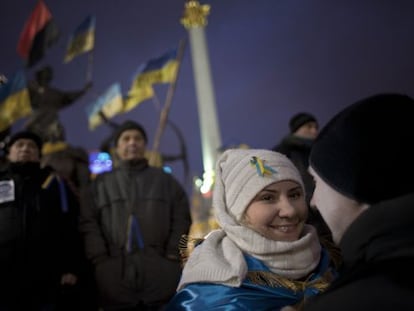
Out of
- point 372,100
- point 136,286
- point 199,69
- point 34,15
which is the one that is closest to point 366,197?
point 372,100

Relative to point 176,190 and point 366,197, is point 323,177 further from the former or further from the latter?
point 176,190

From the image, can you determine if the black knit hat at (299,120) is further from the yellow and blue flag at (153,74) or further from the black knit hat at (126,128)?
the yellow and blue flag at (153,74)

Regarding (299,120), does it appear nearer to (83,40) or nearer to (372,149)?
(372,149)

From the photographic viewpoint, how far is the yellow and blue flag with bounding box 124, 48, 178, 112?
475 inches

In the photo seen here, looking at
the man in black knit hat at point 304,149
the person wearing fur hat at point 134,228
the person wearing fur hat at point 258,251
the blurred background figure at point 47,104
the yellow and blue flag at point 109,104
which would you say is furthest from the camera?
the yellow and blue flag at point 109,104

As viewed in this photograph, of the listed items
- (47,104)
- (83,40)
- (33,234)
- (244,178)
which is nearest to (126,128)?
(33,234)

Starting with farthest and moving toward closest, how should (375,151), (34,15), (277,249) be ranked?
(34,15)
(277,249)
(375,151)

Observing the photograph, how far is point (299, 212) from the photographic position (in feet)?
6.16

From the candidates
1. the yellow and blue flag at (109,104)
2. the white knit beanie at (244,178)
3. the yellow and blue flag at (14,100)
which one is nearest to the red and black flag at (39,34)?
the yellow and blue flag at (109,104)

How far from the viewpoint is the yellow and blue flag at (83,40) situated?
13.2 meters

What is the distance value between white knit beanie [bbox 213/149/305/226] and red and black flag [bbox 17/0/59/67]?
39.5 feet

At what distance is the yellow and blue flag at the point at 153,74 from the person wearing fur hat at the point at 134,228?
7969 millimetres

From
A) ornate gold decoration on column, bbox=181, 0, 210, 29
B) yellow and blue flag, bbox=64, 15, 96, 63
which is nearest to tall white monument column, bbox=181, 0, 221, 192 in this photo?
ornate gold decoration on column, bbox=181, 0, 210, 29

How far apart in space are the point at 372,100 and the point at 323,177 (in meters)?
0.26
